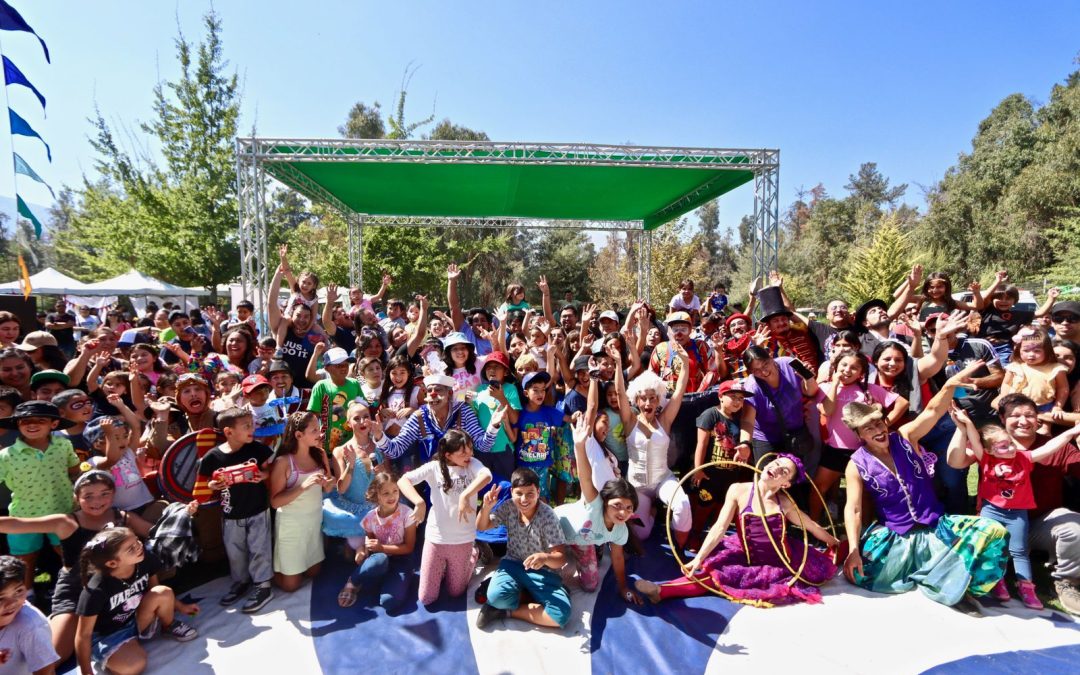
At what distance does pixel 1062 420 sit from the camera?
3.71 m

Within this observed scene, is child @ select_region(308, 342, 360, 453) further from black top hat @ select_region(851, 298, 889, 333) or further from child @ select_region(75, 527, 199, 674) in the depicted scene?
black top hat @ select_region(851, 298, 889, 333)

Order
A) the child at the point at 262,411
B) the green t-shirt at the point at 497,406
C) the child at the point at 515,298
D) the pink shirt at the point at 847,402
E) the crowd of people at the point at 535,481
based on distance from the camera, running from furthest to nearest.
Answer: the child at the point at 515,298 < the green t-shirt at the point at 497,406 < the pink shirt at the point at 847,402 < the child at the point at 262,411 < the crowd of people at the point at 535,481

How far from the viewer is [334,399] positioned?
14.2 feet

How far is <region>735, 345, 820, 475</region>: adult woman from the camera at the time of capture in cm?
410

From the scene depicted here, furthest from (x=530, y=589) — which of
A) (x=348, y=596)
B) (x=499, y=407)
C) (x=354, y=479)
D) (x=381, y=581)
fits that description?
(x=354, y=479)

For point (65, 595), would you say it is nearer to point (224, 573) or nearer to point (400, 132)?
point (224, 573)

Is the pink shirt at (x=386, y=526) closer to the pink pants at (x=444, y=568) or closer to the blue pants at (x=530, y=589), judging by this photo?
the pink pants at (x=444, y=568)

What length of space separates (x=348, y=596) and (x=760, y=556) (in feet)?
9.48

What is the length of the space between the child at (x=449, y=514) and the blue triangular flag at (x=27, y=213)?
4.73 m

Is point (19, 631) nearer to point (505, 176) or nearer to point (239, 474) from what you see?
point (239, 474)

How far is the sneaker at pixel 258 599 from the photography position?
11.0 feet

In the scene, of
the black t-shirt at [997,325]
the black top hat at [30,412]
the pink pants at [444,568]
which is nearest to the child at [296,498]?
the pink pants at [444,568]

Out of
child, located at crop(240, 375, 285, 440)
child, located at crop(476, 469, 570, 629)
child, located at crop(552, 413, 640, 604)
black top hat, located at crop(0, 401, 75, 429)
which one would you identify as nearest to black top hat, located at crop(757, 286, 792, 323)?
child, located at crop(552, 413, 640, 604)

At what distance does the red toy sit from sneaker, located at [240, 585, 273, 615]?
755 mm
